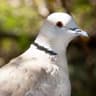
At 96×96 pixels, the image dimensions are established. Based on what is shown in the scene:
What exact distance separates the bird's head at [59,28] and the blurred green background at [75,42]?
1.75m

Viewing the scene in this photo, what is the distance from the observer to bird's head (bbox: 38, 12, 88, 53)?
3104 millimetres

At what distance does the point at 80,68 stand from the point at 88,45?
228mm

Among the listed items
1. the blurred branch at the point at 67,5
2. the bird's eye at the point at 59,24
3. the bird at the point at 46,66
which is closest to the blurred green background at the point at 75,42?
the blurred branch at the point at 67,5

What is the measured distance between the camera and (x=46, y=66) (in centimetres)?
319

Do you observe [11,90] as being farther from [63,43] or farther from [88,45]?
[88,45]

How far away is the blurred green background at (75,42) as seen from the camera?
4.94m

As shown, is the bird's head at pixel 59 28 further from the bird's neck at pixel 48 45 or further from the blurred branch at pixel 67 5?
the blurred branch at pixel 67 5

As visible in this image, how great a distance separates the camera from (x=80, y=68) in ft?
16.3

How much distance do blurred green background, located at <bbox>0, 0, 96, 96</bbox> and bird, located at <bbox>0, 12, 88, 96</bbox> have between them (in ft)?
5.45

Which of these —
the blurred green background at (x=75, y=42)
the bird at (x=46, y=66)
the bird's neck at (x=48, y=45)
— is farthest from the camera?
the blurred green background at (x=75, y=42)

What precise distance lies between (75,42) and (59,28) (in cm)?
203

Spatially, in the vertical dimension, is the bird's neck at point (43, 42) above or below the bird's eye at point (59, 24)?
below

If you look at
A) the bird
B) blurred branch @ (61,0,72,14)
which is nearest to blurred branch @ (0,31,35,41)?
blurred branch @ (61,0,72,14)

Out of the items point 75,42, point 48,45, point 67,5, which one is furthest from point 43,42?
point 75,42
